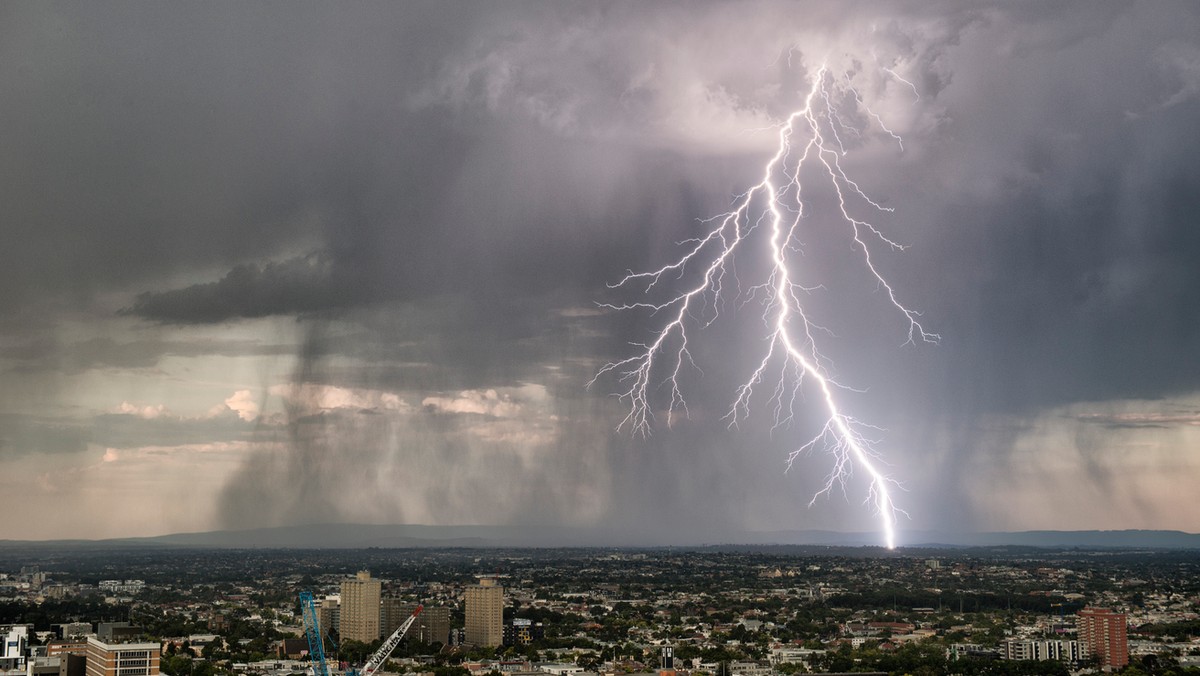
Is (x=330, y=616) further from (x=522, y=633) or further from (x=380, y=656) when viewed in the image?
(x=380, y=656)

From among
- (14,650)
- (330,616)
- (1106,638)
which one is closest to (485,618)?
(330,616)

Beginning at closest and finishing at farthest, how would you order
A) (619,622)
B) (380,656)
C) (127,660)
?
(127,660) → (380,656) → (619,622)

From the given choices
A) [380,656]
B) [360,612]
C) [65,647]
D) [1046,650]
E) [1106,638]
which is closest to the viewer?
[65,647]

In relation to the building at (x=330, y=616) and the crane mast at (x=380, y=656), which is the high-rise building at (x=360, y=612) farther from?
the crane mast at (x=380, y=656)

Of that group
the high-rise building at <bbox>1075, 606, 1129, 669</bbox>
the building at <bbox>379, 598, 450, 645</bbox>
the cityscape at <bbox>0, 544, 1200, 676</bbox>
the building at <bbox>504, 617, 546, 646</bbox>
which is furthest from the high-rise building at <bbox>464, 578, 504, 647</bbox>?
the high-rise building at <bbox>1075, 606, 1129, 669</bbox>

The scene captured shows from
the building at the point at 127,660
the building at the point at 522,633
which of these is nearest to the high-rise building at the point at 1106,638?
the building at the point at 522,633

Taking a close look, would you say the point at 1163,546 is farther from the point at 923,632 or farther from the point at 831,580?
the point at 923,632

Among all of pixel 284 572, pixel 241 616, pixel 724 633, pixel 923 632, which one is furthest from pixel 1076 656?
pixel 284 572
